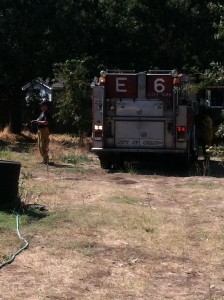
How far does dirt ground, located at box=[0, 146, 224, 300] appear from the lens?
19.4ft

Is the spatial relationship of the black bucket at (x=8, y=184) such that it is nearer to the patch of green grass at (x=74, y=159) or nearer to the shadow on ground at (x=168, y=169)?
the shadow on ground at (x=168, y=169)

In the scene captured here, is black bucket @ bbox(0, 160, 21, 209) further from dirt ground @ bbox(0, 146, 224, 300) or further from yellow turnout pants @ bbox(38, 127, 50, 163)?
yellow turnout pants @ bbox(38, 127, 50, 163)

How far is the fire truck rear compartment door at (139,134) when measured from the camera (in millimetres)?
15281

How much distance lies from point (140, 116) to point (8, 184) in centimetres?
647

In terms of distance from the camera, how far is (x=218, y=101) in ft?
69.8

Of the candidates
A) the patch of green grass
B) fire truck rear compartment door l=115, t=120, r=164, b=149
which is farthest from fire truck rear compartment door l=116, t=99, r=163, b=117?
the patch of green grass

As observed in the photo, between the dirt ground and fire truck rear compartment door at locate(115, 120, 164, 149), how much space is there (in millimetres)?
2366

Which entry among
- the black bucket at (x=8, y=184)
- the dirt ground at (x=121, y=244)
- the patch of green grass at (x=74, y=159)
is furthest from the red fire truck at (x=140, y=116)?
the black bucket at (x=8, y=184)

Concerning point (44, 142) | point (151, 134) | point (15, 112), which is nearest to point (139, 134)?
point (151, 134)

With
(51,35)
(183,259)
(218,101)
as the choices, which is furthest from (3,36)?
(183,259)

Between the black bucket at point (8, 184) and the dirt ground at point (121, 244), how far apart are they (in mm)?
624

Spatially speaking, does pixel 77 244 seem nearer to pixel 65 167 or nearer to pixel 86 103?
pixel 65 167

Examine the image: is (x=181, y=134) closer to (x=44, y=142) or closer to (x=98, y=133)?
(x=98, y=133)

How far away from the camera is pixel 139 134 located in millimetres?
15375
